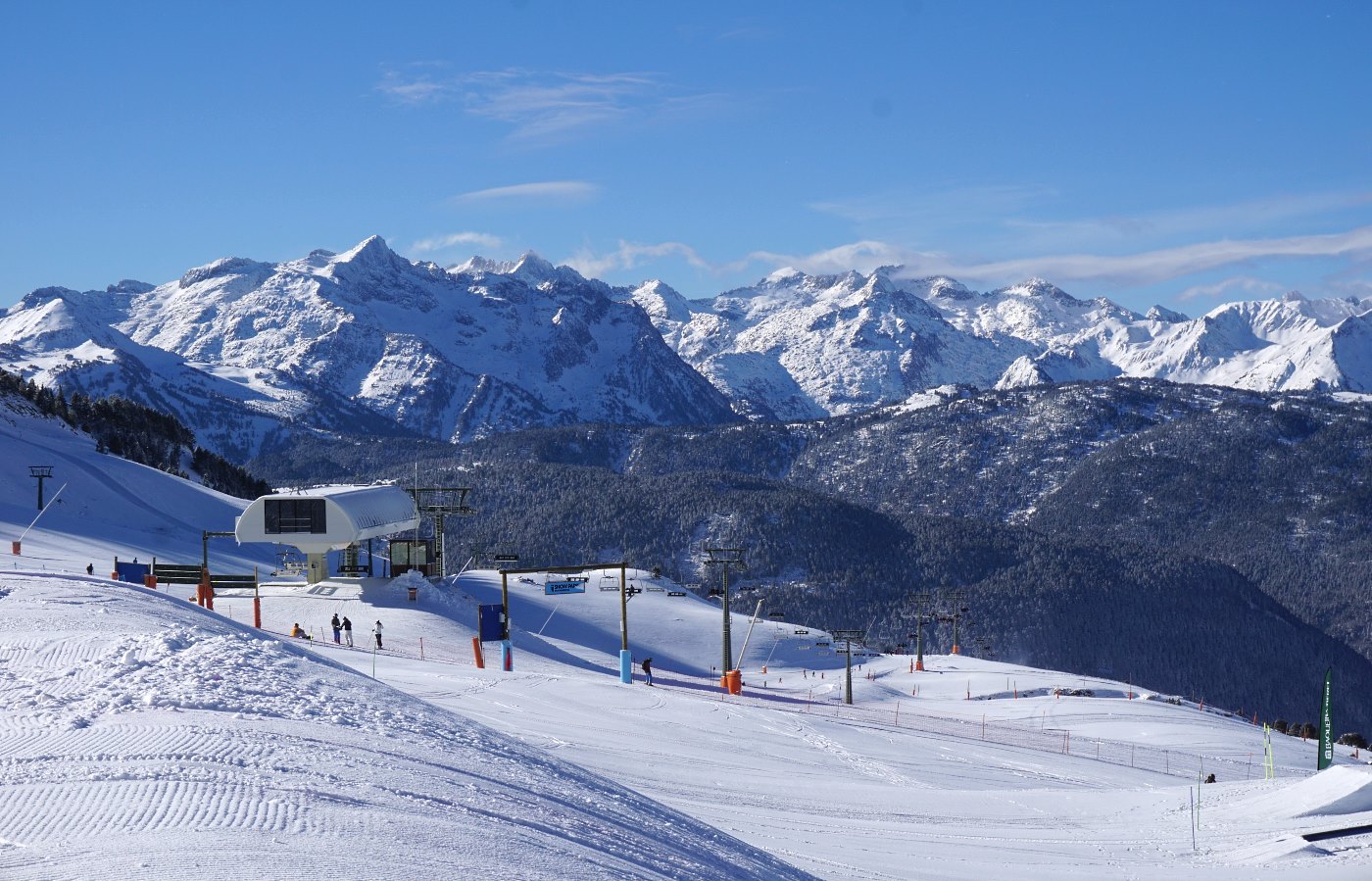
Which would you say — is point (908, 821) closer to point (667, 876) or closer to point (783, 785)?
point (783, 785)

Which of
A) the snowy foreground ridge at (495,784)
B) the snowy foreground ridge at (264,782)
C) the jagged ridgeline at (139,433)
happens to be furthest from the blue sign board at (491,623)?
the jagged ridgeline at (139,433)

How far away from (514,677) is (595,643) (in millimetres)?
39804

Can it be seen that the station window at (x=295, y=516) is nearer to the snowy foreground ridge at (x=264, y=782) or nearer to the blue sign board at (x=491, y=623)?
the blue sign board at (x=491, y=623)

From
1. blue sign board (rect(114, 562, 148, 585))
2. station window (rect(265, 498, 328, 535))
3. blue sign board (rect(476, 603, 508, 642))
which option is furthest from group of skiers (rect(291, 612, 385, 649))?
station window (rect(265, 498, 328, 535))

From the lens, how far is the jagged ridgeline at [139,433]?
10862cm

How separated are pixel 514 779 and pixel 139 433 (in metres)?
111

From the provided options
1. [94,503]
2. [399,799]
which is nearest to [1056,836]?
[399,799]

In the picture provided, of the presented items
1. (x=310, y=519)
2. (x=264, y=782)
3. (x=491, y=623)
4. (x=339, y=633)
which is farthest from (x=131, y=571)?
(x=264, y=782)

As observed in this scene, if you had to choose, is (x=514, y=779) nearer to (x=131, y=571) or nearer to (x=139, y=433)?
(x=131, y=571)

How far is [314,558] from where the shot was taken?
64.8 metres

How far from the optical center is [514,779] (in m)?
16.7

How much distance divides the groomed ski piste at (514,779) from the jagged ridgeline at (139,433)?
65421mm

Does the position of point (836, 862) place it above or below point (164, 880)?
below

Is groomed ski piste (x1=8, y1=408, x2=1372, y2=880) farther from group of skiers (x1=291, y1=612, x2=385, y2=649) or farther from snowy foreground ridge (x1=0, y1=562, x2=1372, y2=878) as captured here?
group of skiers (x1=291, y1=612, x2=385, y2=649)
